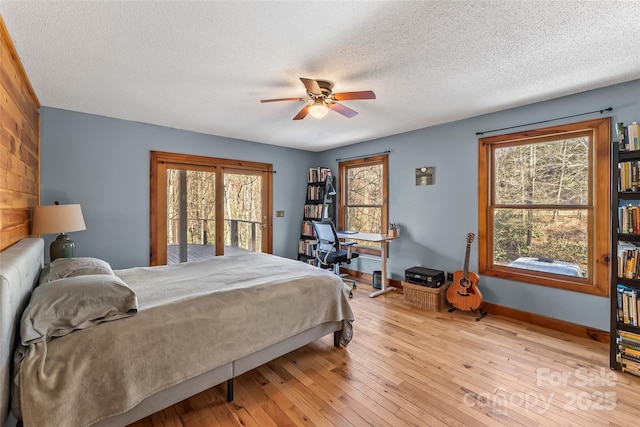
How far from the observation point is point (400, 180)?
4480 mm

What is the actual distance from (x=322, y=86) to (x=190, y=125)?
235 cm

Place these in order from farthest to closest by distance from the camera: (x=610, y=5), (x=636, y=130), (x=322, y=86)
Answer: (x=322, y=86)
(x=636, y=130)
(x=610, y=5)

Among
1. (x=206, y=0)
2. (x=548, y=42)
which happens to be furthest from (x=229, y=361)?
(x=548, y=42)

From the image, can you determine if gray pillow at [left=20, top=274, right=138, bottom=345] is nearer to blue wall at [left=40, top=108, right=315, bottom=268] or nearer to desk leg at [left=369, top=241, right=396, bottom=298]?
blue wall at [left=40, top=108, right=315, bottom=268]

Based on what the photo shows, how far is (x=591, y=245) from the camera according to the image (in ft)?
9.44

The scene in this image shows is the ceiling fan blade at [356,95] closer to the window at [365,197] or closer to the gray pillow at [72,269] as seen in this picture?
the gray pillow at [72,269]

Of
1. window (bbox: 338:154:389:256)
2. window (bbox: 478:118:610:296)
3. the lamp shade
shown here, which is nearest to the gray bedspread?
the lamp shade

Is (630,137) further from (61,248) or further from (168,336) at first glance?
(61,248)

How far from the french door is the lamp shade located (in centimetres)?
120

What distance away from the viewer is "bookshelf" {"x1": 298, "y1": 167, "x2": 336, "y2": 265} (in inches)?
207

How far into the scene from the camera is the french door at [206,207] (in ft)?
13.2

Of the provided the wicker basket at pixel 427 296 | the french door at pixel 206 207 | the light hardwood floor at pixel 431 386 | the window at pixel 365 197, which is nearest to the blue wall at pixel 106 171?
the french door at pixel 206 207

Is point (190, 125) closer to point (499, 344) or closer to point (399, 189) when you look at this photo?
point (399, 189)

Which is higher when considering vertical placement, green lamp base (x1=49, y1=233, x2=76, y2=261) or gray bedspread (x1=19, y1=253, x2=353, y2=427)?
green lamp base (x1=49, y1=233, x2=76, y2=261)
